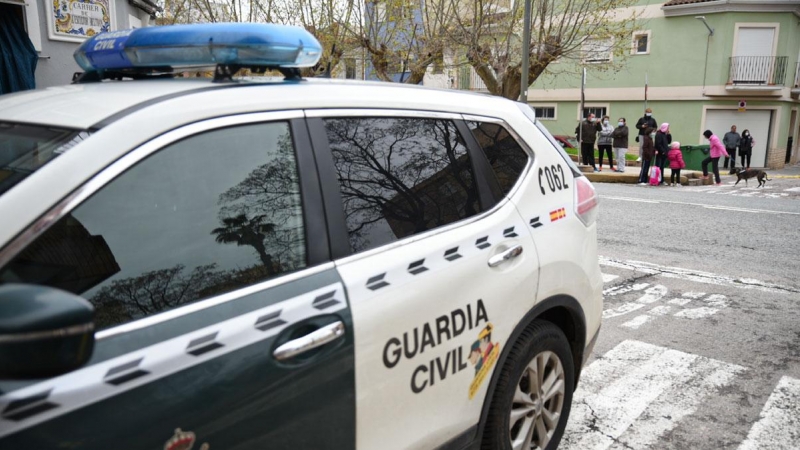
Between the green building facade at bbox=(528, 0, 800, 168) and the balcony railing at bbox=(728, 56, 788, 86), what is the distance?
4 cm

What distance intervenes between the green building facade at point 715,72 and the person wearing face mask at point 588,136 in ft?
22.1

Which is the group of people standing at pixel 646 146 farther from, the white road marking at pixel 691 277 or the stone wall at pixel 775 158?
the white road marking at pixel 691 277

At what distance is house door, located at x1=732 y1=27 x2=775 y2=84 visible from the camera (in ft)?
89.8

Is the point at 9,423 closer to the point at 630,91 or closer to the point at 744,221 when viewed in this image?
the point at 744,221

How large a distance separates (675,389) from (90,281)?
11.5 ft

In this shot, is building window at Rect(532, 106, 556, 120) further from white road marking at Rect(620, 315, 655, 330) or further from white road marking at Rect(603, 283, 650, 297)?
white road marking at Rect(620, 315, 655, 330)

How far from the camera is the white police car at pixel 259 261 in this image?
4.65 feet

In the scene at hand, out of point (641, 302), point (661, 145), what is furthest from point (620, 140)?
point (641, 302)

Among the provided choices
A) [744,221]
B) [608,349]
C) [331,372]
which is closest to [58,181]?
[331,372]

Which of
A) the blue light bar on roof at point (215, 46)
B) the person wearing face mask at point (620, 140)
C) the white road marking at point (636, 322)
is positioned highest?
the blue light bar on roof at point (215, 46)

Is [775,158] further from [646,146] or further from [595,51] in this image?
[646,146]

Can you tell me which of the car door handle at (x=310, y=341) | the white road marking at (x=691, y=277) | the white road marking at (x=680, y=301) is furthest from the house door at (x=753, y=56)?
the car door handle at (x=310, y=341)

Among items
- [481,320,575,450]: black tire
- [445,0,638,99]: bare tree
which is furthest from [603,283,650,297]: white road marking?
[445,0,638,99]: bare tree

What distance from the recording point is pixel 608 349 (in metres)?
4.56
